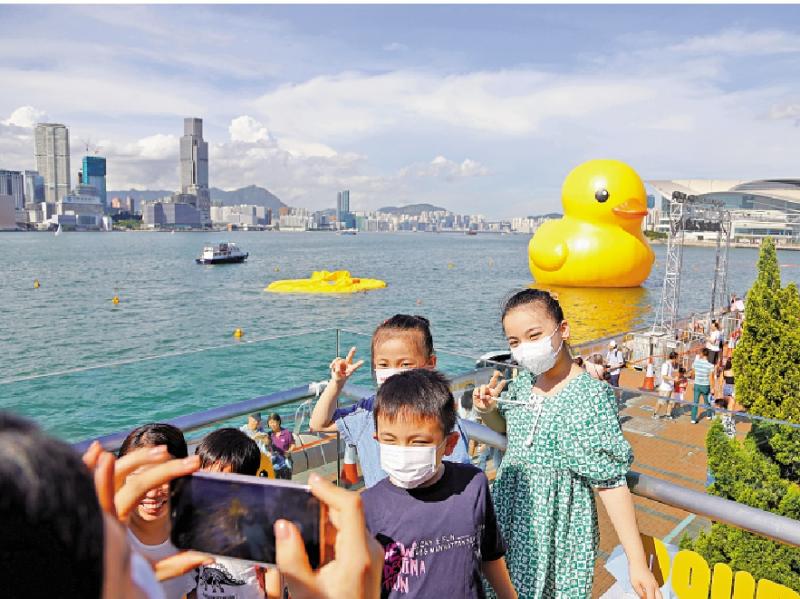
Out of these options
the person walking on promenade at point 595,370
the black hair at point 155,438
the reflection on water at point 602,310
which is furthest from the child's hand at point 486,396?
the reflection on water at point 602,310

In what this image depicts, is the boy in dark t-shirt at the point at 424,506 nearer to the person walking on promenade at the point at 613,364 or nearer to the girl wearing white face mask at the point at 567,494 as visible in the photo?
the girl wearing white face mask at the point at 567,494

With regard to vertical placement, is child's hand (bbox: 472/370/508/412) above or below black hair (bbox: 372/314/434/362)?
below

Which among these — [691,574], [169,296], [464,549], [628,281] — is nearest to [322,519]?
[464,549]

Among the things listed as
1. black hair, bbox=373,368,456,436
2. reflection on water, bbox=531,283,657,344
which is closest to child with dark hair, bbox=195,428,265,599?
black hair, bbox=373,368,456,436

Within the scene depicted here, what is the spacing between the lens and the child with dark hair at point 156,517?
4.63 feet

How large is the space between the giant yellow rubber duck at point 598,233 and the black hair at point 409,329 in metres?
28.4

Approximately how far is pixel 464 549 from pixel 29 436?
55.1 inches

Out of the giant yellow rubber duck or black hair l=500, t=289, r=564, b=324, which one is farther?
the giant yellow rubber duck

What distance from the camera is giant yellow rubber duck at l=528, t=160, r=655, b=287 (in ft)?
95.1

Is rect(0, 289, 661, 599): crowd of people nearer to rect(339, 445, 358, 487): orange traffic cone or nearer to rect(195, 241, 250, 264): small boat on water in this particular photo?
rect(339, 445, 358, 487): orange traffic cone

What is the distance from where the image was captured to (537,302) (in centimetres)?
243

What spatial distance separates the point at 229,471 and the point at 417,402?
2.74ft

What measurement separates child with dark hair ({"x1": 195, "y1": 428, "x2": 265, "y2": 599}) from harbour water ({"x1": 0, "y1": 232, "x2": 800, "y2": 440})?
0.55m

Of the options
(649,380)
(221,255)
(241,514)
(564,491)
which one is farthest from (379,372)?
(221,255)
